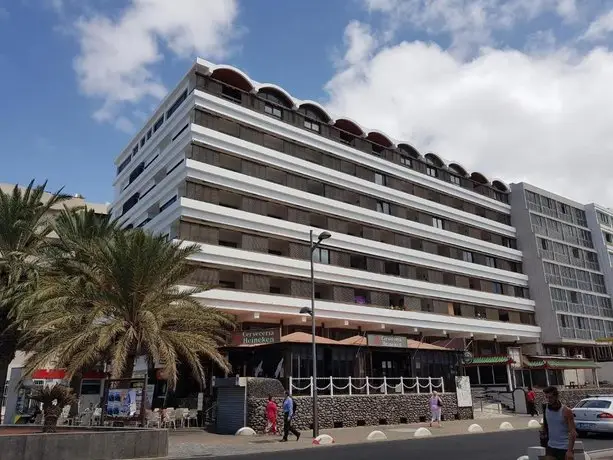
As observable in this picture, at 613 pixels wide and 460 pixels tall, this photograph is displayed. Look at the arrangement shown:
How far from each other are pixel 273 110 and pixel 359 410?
2402 centimetres

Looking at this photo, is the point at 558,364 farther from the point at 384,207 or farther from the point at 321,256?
the point at 321,256

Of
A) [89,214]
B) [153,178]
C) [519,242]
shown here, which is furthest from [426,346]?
[519,242]

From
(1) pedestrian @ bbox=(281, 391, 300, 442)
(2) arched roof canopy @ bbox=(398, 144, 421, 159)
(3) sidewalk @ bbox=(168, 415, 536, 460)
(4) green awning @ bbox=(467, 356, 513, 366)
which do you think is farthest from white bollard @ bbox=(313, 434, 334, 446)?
(2) arched roof canopy @ bbox=(398, 144, 421, 159)

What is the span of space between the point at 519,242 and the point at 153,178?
3987cm

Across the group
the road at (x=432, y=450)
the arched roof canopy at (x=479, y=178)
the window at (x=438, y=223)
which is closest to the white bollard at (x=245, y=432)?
the road at (x=432, y=450)

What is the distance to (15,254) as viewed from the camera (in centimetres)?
2408

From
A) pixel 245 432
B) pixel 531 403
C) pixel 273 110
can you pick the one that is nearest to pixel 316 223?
pixel 273 110

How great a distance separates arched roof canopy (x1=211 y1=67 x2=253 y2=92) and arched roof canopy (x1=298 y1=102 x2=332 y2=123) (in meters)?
5.42

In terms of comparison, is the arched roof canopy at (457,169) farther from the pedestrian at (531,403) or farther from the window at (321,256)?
the pedestrian at (531,403)

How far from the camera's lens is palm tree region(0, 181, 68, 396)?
23.3 m

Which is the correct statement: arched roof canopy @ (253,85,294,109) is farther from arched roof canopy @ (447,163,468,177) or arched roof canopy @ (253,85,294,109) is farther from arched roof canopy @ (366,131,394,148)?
arched roof canopy @ (447,163,468,177)

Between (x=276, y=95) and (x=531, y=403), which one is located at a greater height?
(x=276, y=95)

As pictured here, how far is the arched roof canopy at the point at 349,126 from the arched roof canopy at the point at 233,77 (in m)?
9.74

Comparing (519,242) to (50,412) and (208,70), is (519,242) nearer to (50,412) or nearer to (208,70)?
(208,70)
